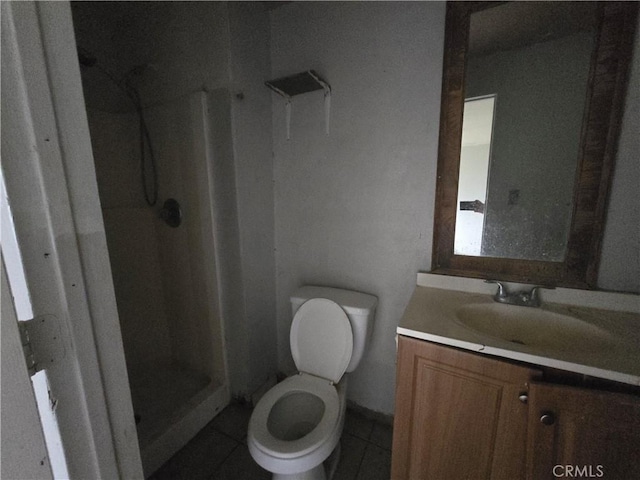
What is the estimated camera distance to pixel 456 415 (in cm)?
80

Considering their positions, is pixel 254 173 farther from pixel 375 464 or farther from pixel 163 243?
pixel 375 464

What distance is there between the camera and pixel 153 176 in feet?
5.25

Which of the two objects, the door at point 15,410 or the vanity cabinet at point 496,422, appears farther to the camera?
the vanity cabinet at point 496,422

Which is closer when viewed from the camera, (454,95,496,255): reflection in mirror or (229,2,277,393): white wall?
(454,95,496,255): reflection in mirror

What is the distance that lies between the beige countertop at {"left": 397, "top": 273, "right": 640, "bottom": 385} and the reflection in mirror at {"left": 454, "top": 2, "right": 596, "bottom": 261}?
0.61 feet

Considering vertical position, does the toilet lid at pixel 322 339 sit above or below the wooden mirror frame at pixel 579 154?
below

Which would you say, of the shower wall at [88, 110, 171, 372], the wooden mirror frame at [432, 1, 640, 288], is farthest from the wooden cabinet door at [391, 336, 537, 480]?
the shower wall at [88, 110, 171, 372]

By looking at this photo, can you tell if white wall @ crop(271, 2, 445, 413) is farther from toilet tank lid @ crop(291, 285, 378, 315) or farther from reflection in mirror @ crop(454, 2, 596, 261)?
reflection in mirror @ crop(454, 2, 596, 261)

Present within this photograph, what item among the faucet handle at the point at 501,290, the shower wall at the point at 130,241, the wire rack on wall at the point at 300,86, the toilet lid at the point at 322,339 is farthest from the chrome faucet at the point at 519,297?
the shower wall at the point at 130,241

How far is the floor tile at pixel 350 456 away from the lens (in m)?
1.19

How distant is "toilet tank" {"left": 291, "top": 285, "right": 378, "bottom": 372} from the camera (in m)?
1.23

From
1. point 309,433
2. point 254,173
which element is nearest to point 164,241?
point 254,173

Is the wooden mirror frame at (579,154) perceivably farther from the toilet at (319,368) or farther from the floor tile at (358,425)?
the floor tile at (358,425)

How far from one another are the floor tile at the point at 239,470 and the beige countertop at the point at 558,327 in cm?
102
